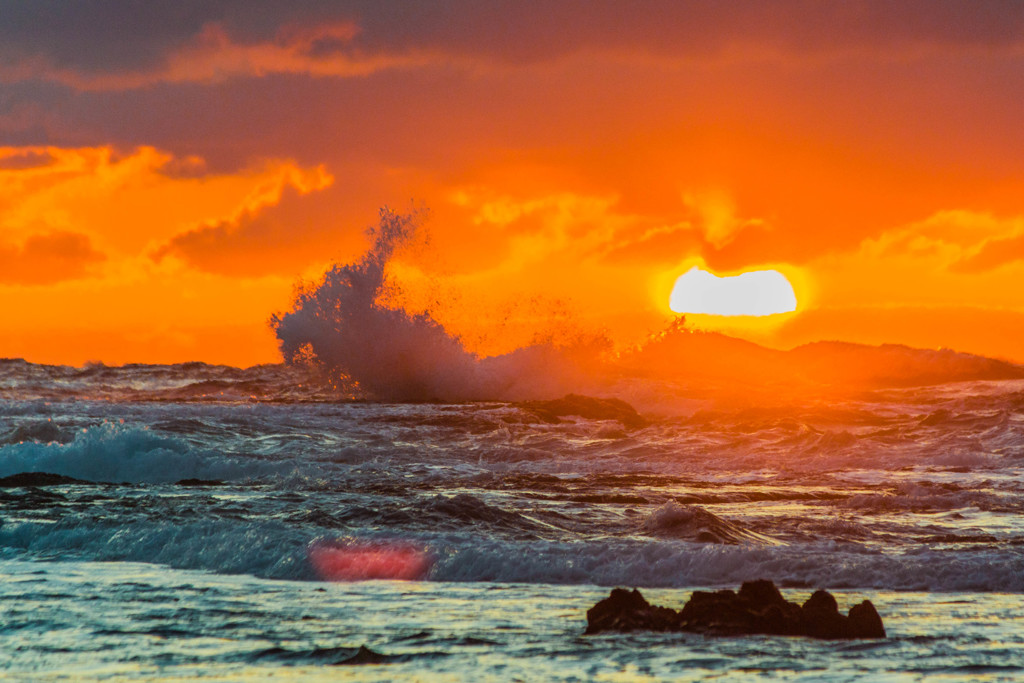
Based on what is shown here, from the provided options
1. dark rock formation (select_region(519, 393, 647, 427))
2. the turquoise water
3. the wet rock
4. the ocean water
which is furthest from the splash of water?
the turquoise water

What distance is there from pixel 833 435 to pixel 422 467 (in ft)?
25.5

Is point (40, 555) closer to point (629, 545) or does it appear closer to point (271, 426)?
point (629, 545)

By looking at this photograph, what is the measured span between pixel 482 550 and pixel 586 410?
1655 centimetres

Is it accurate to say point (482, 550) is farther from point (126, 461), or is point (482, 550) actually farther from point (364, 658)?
point (126, 461)

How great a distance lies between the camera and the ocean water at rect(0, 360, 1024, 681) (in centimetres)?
566

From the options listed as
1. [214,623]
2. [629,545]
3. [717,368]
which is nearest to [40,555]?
[214,623]

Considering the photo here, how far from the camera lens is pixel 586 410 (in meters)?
25.0

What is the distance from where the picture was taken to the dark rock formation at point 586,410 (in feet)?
78.3

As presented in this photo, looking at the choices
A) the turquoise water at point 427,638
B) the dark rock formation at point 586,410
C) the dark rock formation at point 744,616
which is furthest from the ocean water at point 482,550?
the dark rock formation at point 586,410

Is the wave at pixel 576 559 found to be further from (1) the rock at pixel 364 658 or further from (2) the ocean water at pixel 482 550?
(1) the rock at pixel 364 658

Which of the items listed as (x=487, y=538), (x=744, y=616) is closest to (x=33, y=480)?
(x=487, y=538)

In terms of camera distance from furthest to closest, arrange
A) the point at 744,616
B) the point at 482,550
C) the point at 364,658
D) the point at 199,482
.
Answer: the point at 199,482
the point at 482,550
the point at 744,616
the point at 364,658

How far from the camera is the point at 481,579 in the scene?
8023mm

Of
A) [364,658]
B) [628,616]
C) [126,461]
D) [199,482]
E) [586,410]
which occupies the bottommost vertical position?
[364,658]
